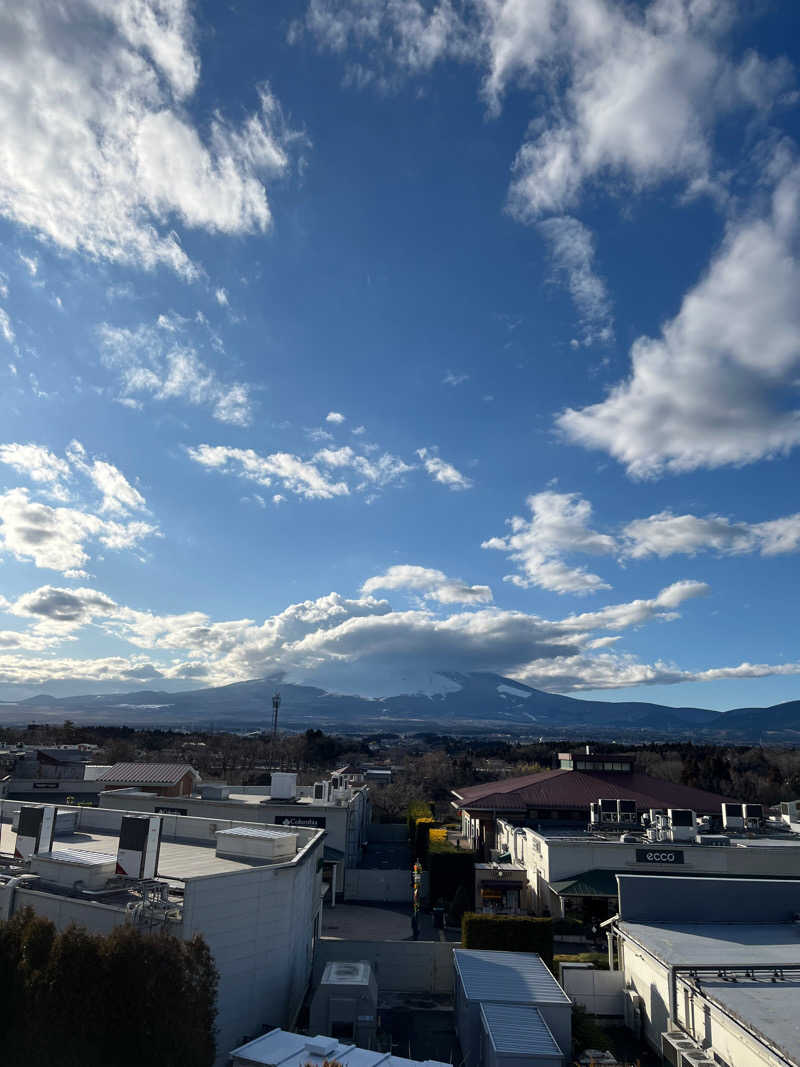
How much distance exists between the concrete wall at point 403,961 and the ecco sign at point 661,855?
12706 millimetres

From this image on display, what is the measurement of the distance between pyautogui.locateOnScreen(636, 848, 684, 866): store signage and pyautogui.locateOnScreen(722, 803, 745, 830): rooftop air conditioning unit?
1040 cm

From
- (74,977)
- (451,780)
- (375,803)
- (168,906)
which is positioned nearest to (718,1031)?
(168,906)

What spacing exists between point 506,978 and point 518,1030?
4.10 m

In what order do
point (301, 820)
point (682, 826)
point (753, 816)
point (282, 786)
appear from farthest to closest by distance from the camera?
1. point (753, 816)
2. point (282, 786)
3. point (301, 820)
4. point (682, 826)

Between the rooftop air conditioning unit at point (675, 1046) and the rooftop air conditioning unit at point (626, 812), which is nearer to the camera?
the rooftop air conditioning unit at point (675, 1046)

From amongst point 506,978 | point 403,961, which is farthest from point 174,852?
point 506,978

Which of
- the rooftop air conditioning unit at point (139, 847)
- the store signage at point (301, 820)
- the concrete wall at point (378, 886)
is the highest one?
the rooftop air conditioning unit at point (139, 847)

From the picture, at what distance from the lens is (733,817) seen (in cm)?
4547

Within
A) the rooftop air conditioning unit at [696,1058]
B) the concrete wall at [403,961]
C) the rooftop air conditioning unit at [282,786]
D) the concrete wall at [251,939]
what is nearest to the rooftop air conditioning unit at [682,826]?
the concrete wall at [403,961]

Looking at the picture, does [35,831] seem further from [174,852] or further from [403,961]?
[403,961]

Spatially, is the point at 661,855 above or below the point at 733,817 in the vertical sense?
below

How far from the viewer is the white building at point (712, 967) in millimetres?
17516

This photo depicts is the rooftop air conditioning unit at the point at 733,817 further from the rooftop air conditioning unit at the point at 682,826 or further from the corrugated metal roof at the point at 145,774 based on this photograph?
the corrugated metal roof at the point at 145,774

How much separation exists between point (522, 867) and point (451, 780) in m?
61.2
